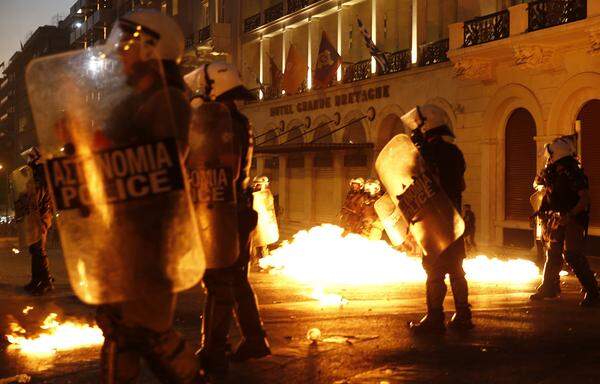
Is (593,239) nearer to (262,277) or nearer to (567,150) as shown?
(262,277)

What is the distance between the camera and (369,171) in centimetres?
2678

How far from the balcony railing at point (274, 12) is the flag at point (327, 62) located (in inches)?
247

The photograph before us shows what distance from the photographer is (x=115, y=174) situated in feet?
11.4

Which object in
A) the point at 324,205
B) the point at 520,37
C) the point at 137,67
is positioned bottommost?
the point at 324,205

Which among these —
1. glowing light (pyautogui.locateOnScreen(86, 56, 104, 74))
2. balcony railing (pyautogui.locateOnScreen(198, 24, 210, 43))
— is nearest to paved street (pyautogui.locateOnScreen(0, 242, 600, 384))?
glowing light (pyautogui.locateOnScreen(86, 56, 104, 74))

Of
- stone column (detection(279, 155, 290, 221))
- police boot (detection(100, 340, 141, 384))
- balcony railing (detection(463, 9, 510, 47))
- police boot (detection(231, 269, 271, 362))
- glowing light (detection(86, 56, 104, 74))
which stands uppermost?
balcony railing (detection(463, 9, 510, 47))

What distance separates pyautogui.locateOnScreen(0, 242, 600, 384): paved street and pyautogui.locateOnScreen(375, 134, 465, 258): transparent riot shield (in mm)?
784

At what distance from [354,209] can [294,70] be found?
16.9 m

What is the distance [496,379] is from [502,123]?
16.3 m

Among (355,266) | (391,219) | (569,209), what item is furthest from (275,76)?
(391,219)

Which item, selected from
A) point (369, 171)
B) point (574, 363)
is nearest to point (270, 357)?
point (574, 363)

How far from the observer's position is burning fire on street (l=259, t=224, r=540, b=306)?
11555mm

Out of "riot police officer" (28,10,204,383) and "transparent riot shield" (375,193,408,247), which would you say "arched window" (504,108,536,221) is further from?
"riot police officer" (28,10,204,383)

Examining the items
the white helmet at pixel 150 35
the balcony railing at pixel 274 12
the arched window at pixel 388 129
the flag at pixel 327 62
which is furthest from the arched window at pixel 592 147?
the balcony railing at pixel 274 12
